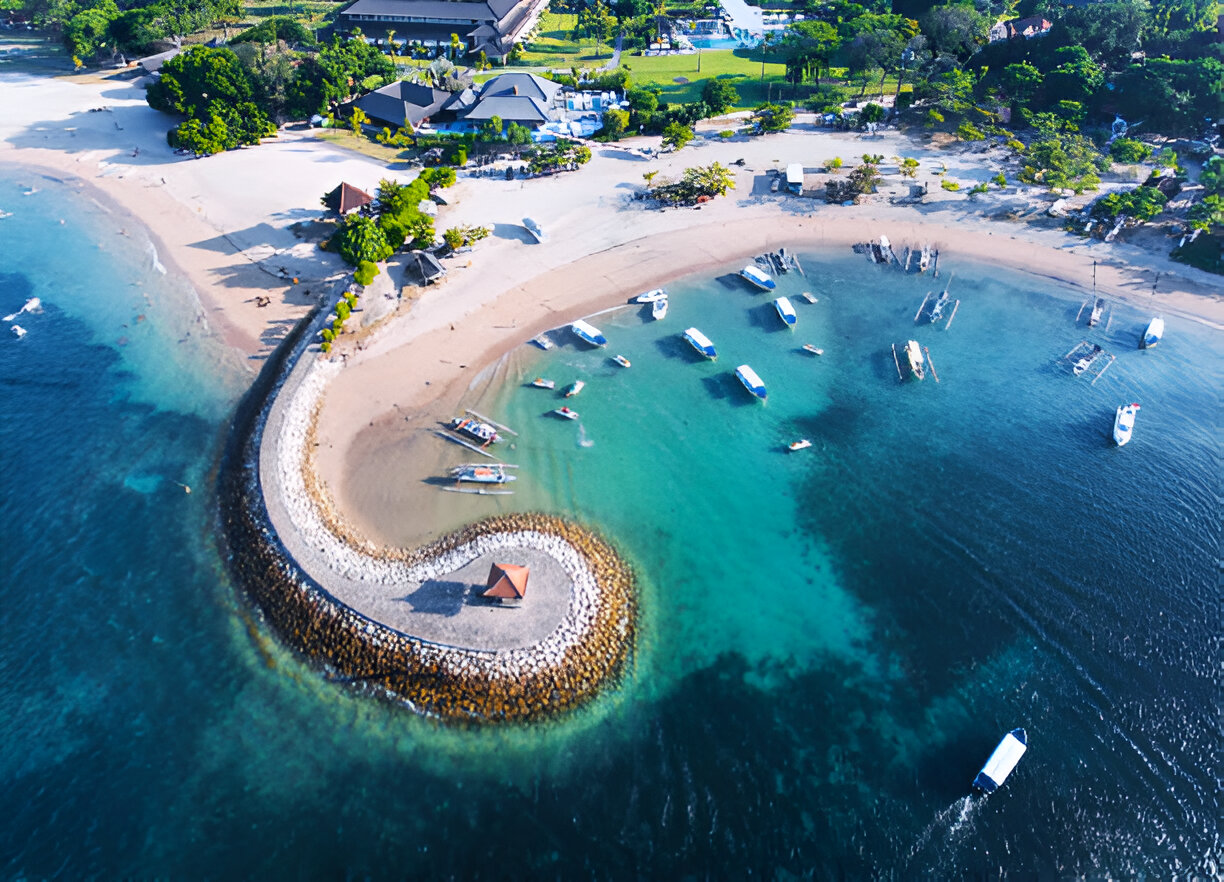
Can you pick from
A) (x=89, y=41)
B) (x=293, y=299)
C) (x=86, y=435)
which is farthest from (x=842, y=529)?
(x=89, y=41)

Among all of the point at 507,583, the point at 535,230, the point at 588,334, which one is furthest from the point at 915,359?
the point at 507,583

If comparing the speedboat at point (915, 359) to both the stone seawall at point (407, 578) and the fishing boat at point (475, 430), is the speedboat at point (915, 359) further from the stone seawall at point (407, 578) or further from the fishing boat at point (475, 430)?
the fishing boat at point (475, 430)

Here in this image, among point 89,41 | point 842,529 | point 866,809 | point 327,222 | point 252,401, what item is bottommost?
point 866,809

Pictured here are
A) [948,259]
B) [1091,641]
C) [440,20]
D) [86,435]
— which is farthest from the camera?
[440,20]

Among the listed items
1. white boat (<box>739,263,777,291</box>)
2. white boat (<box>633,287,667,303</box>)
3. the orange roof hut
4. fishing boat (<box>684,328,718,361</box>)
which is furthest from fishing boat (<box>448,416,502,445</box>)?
white boat (<box>739,263,777,291</box>)

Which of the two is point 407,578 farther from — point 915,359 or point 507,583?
point 915,359

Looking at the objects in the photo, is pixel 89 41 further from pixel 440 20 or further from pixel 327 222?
pixel 327 222

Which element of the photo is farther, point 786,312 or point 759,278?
point 759,278
